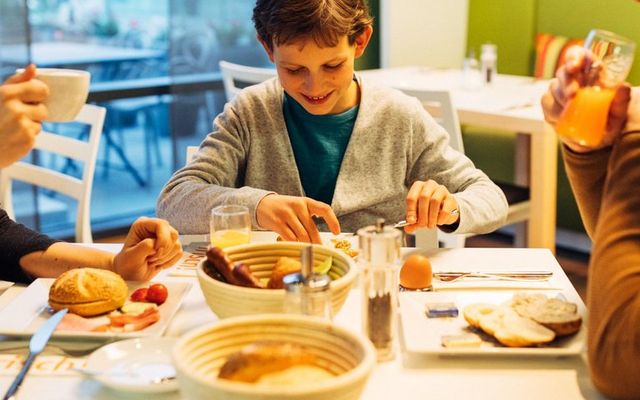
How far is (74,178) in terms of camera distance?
257 centimetres

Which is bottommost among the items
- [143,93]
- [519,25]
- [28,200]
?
[28,200]

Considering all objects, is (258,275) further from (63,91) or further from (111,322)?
(63,91)

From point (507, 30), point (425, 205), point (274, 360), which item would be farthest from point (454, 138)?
point (507, 30)

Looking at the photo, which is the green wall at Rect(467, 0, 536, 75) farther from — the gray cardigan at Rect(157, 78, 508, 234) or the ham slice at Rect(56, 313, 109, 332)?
the ham slice at Rect(56, 313, 109, 332)

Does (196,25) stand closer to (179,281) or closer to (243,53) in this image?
(243,53)

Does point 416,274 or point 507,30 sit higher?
point 507,30

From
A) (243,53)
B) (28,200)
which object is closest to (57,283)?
(28,200)

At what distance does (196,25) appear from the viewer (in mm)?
4480

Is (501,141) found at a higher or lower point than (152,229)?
lower

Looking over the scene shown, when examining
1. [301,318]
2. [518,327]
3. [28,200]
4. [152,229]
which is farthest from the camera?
[28,200]

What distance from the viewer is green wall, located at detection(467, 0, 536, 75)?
191 inches

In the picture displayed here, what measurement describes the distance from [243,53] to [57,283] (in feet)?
11.4

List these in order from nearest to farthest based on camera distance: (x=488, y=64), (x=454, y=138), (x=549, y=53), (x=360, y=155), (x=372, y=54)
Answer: (x=360, y=155), (x=454, y=138), (x=488, y=64), (x=549, y=53), (x=372, y=54)

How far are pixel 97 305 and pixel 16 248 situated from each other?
34cm
